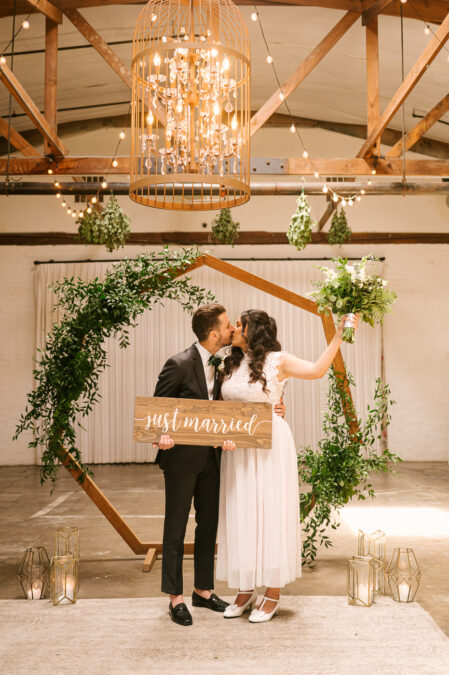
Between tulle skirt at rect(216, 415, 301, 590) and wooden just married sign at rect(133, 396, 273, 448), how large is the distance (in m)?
0.14

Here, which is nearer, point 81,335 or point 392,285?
point 81,335

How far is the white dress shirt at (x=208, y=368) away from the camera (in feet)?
11.7

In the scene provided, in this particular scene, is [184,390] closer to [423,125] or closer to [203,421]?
[203,421]

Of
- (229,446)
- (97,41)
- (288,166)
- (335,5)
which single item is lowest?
(229,446)

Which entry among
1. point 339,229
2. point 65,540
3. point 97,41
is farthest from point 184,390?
point 339,229

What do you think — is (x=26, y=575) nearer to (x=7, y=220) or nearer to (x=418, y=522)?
(x=418, y=522)

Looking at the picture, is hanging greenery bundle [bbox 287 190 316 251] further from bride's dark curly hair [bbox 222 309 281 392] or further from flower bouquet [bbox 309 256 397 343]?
bride's dark curly hair [bbox 222 309 281 392]

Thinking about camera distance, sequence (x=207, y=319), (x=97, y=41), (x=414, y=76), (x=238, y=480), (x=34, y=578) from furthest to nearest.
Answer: (x=97, y=41) < (x=414, y=76) < (x=34, y=578) < (x=207, y=319) < (x=238, y=480)

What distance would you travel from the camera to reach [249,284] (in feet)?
15.0

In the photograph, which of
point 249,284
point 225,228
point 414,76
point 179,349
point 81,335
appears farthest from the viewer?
point 179,349

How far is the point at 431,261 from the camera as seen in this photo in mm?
11031

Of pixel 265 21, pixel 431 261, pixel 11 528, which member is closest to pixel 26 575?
pixel 11 528

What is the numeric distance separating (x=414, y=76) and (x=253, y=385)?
403cm

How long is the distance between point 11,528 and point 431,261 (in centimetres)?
845
